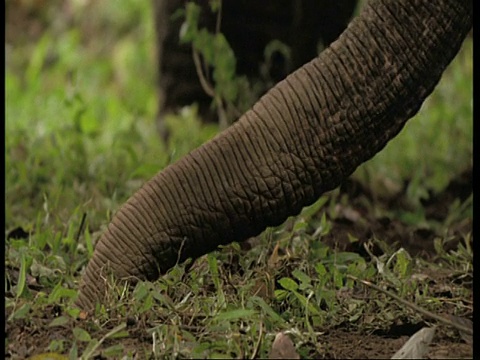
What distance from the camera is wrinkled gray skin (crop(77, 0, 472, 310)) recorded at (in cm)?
263

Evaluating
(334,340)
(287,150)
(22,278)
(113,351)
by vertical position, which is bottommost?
(334,340)

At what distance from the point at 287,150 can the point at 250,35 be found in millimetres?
2255

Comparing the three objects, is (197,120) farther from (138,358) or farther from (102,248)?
(138,358)

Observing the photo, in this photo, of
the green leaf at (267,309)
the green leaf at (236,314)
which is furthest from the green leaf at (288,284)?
the green leaf at (236,314)

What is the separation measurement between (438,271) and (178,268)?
85 centimetres

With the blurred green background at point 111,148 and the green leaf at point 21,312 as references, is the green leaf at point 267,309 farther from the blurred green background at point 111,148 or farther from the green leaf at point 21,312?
the blurred green background at point 111,148

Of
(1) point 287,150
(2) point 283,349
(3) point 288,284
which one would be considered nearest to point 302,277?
(3) point 288,284

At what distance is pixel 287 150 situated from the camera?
2641 mm

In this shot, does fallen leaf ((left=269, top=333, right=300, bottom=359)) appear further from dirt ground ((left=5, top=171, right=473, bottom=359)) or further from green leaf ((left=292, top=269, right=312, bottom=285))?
green leaf ((left=292, top=269, right=312, bottom=285))

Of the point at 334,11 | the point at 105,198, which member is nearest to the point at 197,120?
the point at 334,11

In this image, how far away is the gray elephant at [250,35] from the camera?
4.41m

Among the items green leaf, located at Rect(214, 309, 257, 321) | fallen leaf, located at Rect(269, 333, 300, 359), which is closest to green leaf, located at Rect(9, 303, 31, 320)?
green leaf, located at Rect(214, 309, 257, 321)

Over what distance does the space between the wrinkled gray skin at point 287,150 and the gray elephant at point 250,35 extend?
157cm

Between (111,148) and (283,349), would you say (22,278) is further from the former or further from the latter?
(111,148)
